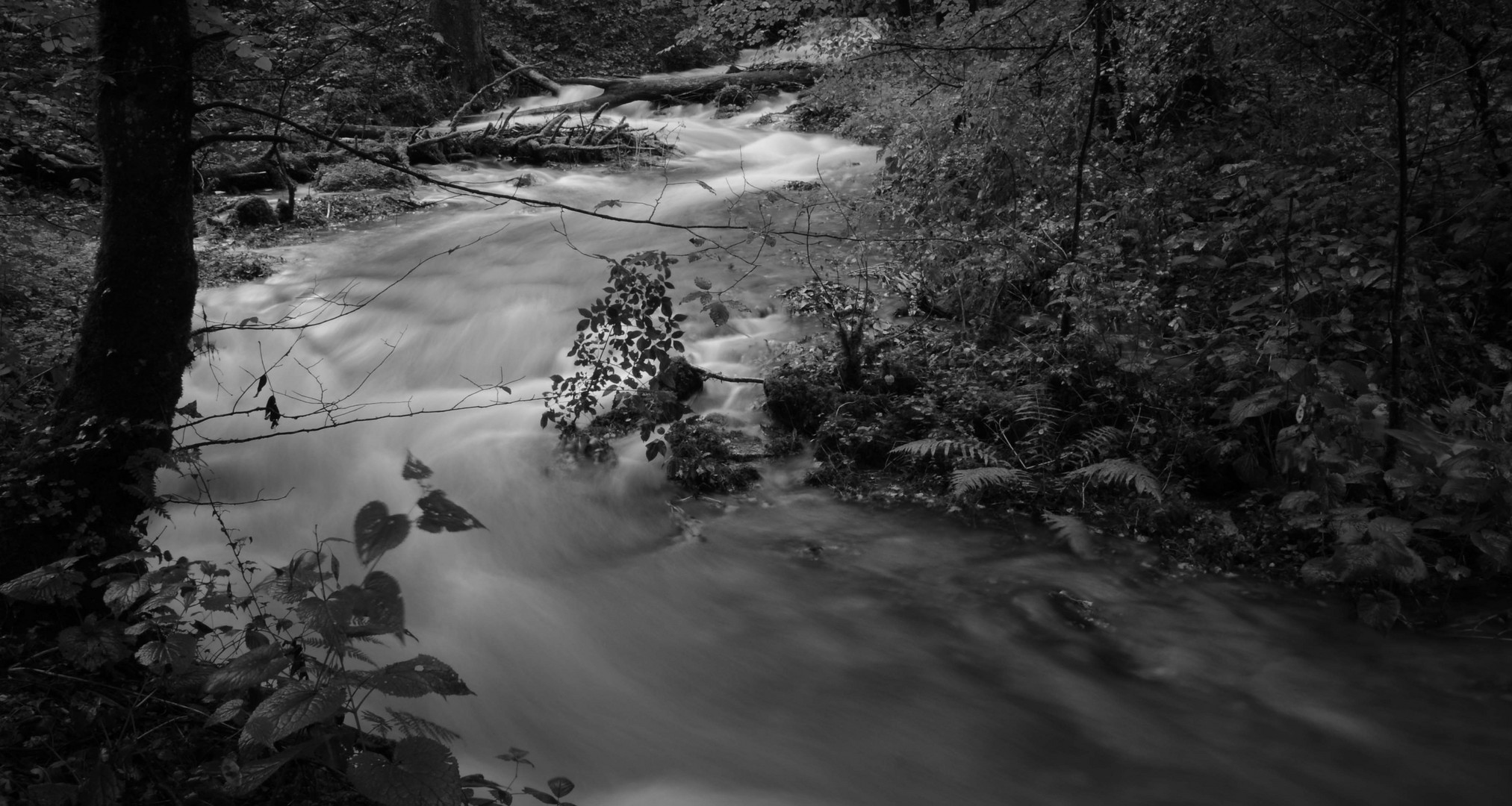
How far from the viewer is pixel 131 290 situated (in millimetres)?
3480

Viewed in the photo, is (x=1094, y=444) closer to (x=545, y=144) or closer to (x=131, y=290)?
(x=131, y=290)

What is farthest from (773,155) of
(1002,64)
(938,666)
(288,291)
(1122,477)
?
(938,666)

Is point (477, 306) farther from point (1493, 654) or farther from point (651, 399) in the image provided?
point (1493, 654)

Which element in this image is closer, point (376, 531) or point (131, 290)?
point (131, 290)

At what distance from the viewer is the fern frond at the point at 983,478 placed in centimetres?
480

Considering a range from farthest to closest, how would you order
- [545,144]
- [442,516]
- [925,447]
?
[545,144] → [442,516] → [925,447]

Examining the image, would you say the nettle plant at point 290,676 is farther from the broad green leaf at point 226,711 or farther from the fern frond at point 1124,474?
the fern frond at point 1124,474

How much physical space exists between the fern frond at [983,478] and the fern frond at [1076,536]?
0.31 metres

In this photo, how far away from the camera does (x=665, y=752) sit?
3688 millimetres

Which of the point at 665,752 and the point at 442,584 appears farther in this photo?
the point at 442,584

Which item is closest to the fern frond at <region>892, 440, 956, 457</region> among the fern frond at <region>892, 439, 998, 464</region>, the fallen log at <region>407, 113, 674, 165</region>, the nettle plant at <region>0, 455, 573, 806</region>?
the fern frond at <region>892, 439, 998, 464</region>

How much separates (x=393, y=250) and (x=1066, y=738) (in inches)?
271

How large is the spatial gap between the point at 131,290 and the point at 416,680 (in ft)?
7.15

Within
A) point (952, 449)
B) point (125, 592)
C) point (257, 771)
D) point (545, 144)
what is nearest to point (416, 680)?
point (257, 771)
